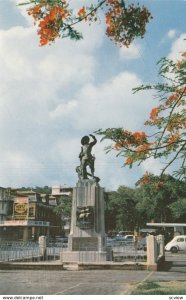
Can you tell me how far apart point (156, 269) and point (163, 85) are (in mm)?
11208

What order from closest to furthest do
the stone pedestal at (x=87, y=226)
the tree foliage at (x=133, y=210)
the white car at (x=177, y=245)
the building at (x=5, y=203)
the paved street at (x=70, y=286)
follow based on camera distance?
the paved street at (x=70, y=286) → the stone pedestal at (x=87, y=226) → the white car at (x=177, y=245) → the tree foliage at (x=133, y=210) → the building at (x=5, y=203)

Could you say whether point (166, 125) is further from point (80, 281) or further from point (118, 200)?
point (118, 200)

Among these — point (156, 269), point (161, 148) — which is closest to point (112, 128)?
point (161, 148)

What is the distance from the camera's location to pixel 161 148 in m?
9.12

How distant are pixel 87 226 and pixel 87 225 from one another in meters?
0.06

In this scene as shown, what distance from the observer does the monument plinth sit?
2030cm

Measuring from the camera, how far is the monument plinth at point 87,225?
20.3m

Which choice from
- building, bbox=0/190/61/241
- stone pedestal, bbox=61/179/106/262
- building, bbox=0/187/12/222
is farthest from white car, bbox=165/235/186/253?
building, bbox=0/187/12/222

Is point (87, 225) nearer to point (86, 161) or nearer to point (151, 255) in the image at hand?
point (86, 161)

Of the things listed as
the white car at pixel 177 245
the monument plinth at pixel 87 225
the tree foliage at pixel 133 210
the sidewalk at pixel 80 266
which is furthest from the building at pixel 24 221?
the sidewalk at pixel 80 266

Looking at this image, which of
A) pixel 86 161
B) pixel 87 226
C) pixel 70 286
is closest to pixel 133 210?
pixel 86 161

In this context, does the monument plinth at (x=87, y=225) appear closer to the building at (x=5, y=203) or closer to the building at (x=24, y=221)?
the building at (x=24, y=221)

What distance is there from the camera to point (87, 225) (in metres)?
20.7

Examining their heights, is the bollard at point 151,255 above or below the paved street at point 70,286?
above
